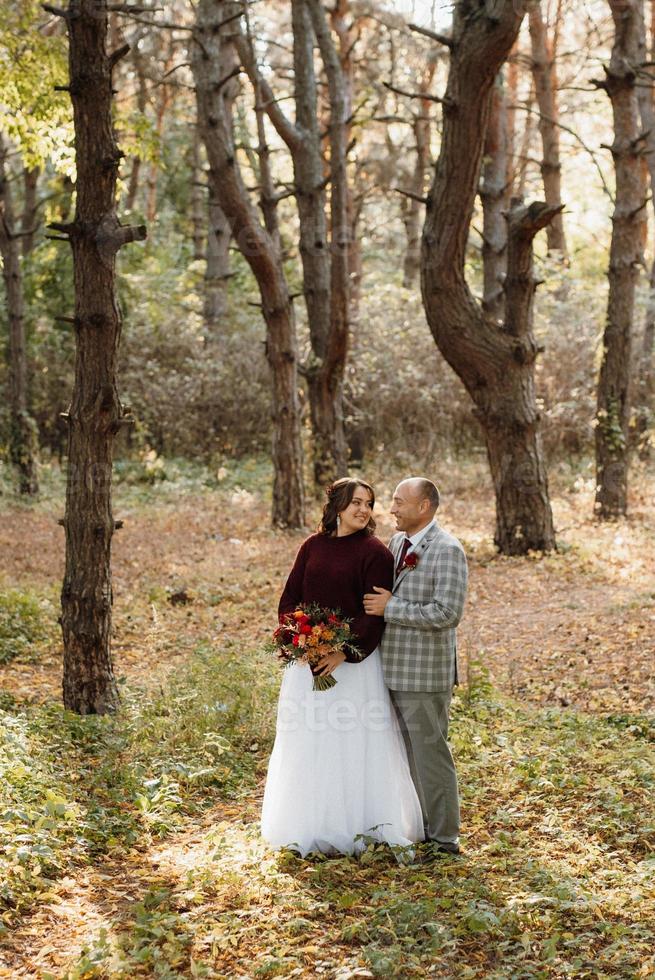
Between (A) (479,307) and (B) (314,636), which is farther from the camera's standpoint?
(A) (479,307)

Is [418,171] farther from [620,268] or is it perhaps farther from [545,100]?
[620,268]

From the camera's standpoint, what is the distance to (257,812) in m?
6.35

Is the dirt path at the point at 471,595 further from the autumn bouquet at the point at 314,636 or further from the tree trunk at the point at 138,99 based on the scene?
the tree trunk at the point at 138,99

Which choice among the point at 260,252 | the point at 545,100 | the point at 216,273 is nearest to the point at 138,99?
the point at 216,273

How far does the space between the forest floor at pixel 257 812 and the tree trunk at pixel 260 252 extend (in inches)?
153

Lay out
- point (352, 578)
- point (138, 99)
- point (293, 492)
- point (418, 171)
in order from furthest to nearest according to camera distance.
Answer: point (138, 99) < point (418, 171) < point (293, 492) < point (352, 578)

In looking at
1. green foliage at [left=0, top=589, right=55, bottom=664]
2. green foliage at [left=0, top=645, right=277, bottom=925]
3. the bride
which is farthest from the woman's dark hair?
green foliage at [left=0, top=589, right=55, bottom=664]

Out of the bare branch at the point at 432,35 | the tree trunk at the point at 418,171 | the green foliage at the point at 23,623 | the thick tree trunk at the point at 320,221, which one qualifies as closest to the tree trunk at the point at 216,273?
the tree trunk at the point at 418,171

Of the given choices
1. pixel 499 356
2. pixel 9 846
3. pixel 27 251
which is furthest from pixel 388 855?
pixel 27 251

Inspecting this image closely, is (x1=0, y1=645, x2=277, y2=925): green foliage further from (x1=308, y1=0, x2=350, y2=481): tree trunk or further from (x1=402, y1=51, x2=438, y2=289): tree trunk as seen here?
(x1=402, y1=51, x2=438, y2=289): tree trunk

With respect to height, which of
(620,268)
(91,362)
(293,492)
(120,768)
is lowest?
(120,768)

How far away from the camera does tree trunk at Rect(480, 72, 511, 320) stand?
1695 centimetres

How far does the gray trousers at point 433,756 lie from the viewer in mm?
5633

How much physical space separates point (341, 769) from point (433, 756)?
51 centimetres
